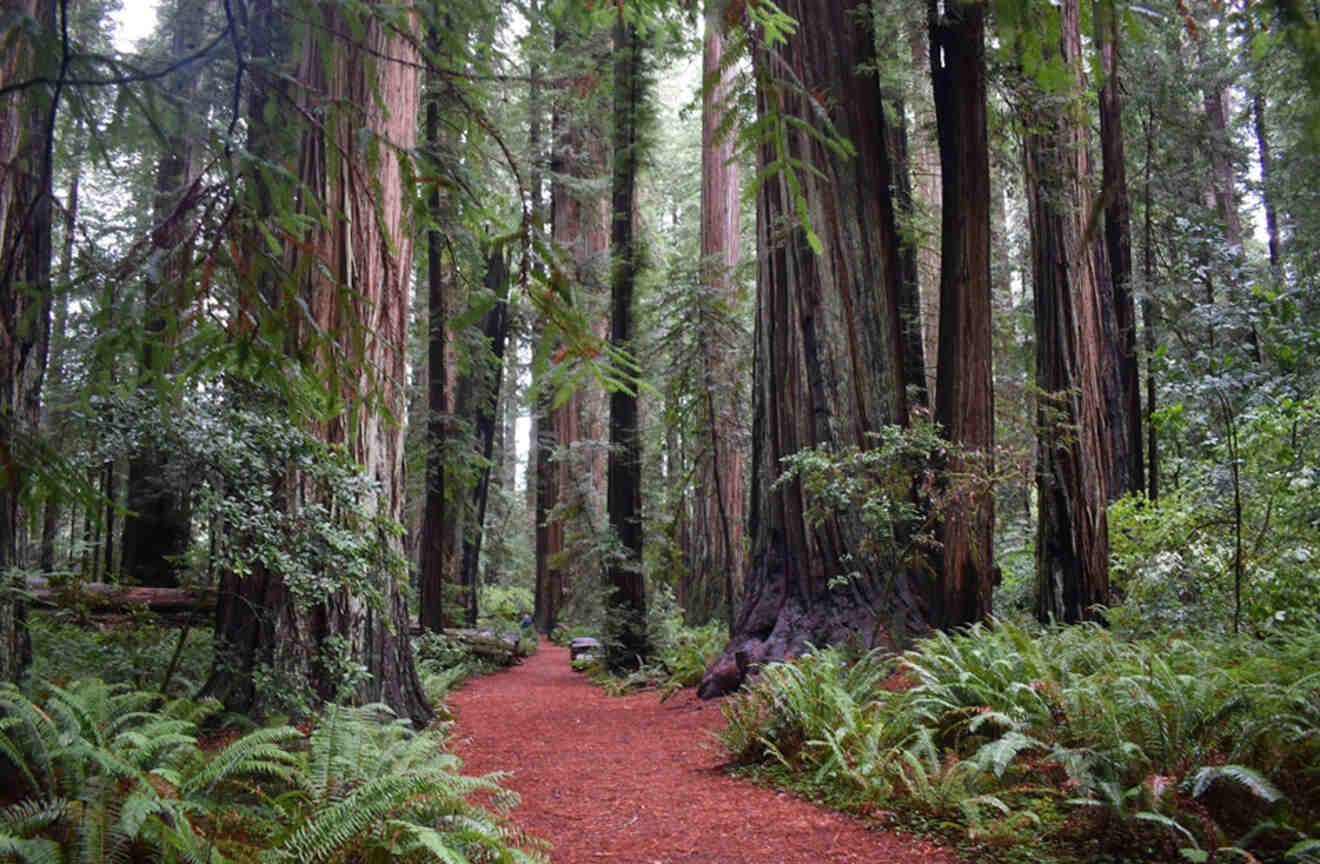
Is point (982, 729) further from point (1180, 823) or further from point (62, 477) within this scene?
point (62, 477)

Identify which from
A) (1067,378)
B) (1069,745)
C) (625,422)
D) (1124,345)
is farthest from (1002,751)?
(1124,345)

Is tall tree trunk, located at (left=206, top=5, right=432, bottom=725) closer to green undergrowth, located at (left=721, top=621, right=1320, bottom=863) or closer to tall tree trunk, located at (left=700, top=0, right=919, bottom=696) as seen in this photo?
green undergrowth, located at (left=721, top=621, right=1320, bottom=863)

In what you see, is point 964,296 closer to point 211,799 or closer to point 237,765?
point 237,765

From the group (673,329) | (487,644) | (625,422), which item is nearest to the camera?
(673,329)

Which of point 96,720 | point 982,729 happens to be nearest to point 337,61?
point 96,720

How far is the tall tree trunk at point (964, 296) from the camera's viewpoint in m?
7.10

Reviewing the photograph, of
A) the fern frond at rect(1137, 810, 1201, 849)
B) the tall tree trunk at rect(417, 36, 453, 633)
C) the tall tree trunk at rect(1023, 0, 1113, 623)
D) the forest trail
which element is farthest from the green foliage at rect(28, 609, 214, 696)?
the tall tree trunk at rect(1023, 0, 1113, 623)

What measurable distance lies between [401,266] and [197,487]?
2.46 meters

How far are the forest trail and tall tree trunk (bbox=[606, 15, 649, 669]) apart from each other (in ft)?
9.60

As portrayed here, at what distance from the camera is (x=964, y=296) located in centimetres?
739

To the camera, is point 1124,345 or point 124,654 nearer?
point 124,654

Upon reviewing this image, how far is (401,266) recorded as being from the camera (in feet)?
21.6

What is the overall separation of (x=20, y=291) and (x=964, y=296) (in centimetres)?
668

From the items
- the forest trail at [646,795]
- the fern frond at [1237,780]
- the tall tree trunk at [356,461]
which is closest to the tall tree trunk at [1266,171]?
the forest trail at [646,795]
